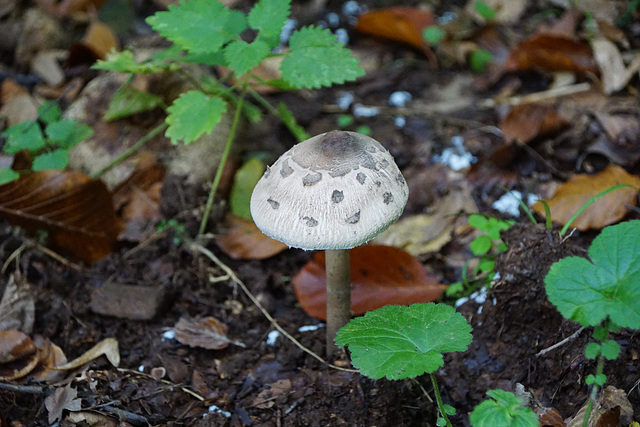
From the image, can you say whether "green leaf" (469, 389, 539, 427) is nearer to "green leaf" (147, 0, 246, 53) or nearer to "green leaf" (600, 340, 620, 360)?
"green leaf" (600, 340, 620, 360)

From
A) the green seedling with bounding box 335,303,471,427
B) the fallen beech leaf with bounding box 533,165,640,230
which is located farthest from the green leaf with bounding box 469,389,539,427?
the fallen beech leaf with bounding box 533,165,640,230

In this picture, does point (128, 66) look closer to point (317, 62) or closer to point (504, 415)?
point (317, 62)

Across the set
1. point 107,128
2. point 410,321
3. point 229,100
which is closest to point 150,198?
point 107,128

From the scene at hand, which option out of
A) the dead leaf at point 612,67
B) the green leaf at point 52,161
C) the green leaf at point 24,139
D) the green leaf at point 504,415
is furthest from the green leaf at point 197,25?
the dead leaf at point 612,67

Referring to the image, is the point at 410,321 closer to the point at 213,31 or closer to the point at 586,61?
the point at 213,31

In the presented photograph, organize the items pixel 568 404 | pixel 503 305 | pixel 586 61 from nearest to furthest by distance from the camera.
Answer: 1. pixel 568 404
2. pixel 503 305
3. pixel 586 61
